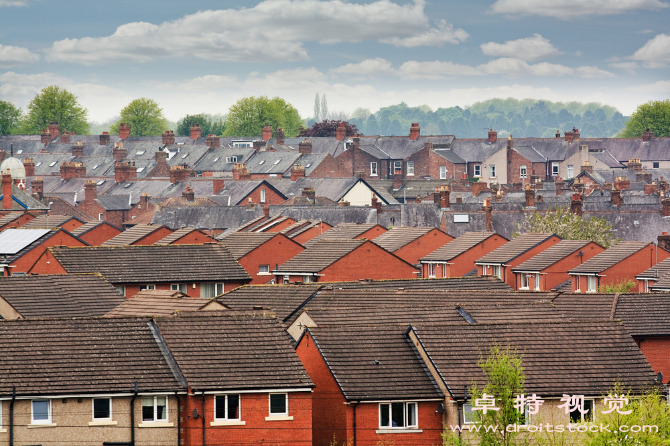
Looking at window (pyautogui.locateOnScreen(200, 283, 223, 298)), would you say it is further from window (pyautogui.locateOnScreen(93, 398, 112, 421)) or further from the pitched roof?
window (pyautogui.locateOnScreen(93, 398, 112, 421))

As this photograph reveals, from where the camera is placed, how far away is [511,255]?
65625 mm

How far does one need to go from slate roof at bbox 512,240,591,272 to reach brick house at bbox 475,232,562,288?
736 mm

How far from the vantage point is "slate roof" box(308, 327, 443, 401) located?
30.3 meters

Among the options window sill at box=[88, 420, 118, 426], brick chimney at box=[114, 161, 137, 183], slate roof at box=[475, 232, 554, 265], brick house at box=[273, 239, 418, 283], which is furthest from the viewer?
brick chimney at box=[114, 161, 137, 183]

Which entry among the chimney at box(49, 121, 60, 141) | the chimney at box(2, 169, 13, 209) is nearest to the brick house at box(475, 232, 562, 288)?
the chimney at box(2, 169, 13, 209)

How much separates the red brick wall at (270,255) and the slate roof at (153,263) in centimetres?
818

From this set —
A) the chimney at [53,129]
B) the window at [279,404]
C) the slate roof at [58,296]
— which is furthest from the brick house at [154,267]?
the chimney at [53,129]

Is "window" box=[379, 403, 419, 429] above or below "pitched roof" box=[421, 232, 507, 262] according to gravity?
below

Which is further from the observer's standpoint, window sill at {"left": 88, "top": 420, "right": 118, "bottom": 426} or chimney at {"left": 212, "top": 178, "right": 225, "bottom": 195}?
chimney at {"left": 212, "top": 178, "right": 225, "bottom": 195}

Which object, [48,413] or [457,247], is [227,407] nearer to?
[48,413]

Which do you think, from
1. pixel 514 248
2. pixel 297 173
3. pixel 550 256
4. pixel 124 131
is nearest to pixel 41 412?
pixel 550 256

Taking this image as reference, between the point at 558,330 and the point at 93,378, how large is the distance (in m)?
13.7

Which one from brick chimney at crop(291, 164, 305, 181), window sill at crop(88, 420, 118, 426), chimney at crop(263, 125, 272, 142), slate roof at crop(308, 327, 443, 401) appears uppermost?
chimney at crop(263, 125, 272, 142)

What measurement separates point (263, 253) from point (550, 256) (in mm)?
16401
